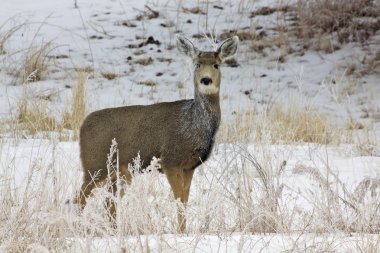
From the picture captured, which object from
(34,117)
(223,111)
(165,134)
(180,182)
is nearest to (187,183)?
(180,182)

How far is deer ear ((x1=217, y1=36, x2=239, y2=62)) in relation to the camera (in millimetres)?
6484

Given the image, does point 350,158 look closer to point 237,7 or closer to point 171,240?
point 171,240

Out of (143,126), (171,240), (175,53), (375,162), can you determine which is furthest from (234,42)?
(175,53)

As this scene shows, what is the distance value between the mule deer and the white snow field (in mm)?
152

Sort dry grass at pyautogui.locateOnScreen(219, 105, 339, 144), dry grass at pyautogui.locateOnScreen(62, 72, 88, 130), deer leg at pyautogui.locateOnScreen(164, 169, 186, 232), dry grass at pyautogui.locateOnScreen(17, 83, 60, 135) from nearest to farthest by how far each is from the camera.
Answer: deer leg at pyautogui.locateOnScreen(164, 169, 186, 232), dry grass at pyautogui.locateOnScreen(219, 105, 339, 144), dry grass at pyautogui.locateOnScreen(17, 83, 60, 135), dry grass at pyautogui.locateOnScreen(62, 72, 88, 130)

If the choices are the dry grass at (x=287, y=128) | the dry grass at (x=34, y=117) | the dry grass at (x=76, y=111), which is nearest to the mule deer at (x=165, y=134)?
the dry grass at (x=287, y=128)

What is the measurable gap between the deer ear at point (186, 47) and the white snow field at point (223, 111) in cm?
92

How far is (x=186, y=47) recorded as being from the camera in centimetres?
659

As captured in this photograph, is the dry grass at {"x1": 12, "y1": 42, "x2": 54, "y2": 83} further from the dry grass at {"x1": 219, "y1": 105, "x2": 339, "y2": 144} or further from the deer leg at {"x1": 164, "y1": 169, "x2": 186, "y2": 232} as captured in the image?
the deer leg at {"x1": 164, "y1": 169, "x2": 186, "y2": 232}

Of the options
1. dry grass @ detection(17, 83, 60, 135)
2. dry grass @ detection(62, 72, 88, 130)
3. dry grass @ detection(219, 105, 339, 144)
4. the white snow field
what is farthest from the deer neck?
dry grass @ detection(62, 72, 88, 130)

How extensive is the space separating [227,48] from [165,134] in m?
0.94

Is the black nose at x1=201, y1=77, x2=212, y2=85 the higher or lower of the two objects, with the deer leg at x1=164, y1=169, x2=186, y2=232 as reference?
higher

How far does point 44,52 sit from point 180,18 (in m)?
3.48

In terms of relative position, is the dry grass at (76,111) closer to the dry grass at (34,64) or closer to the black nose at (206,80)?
the dry grass at (34,64)
